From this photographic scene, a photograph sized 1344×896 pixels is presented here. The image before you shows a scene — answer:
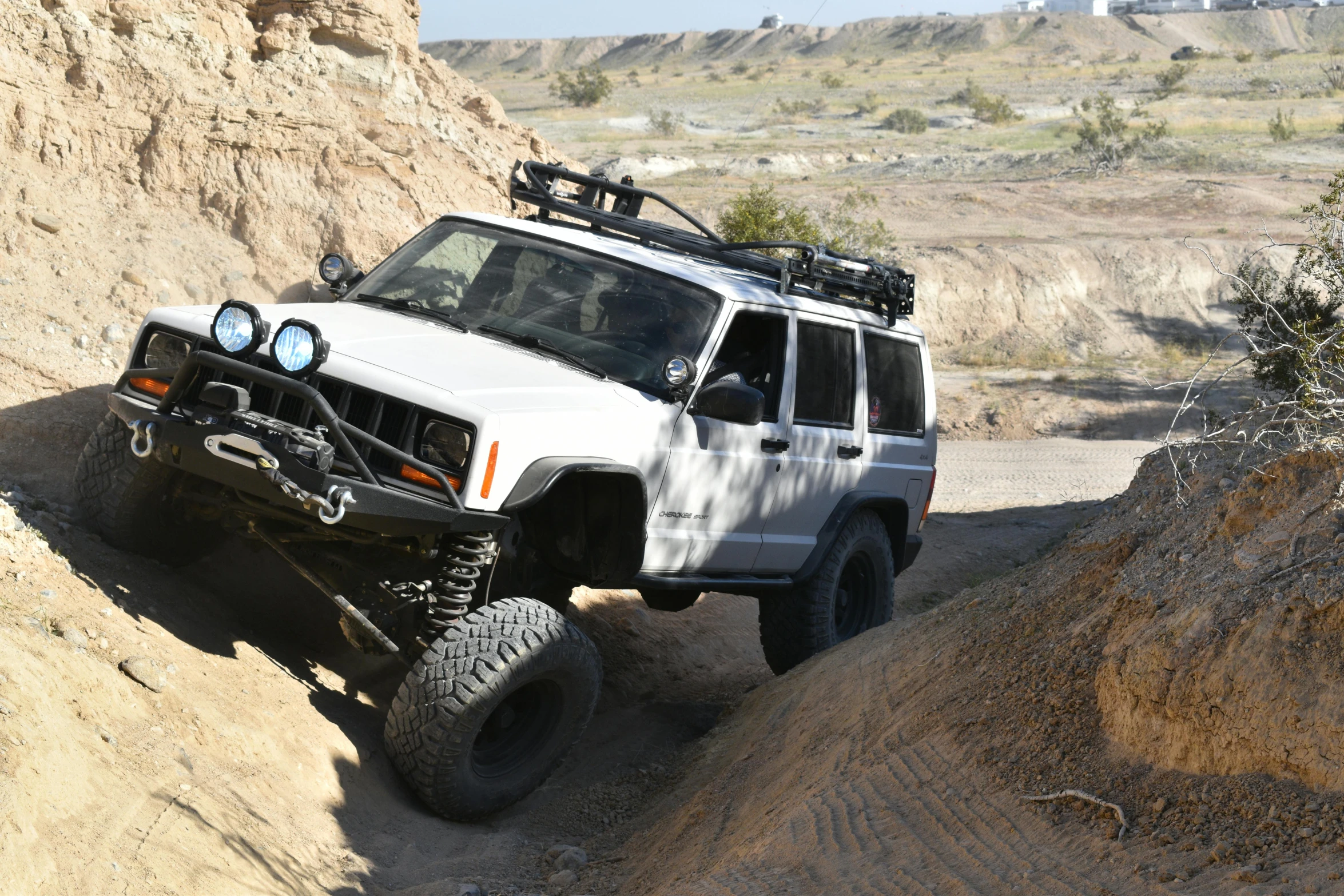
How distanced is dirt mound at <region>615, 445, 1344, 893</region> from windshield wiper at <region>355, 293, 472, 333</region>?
2347 mm

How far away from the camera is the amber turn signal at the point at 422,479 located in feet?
14.5

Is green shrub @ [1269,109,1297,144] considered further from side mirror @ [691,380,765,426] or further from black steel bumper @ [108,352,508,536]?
black steel bumper @ [108,352,508,536]

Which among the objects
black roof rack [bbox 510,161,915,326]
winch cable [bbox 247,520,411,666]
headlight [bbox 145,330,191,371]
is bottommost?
winch cable [bbox 247,520,411,666]

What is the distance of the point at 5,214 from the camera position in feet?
25.8

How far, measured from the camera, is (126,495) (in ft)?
17.5

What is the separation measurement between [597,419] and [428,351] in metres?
0.77

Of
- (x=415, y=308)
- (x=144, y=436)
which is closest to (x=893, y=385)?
(x=415, y=308)

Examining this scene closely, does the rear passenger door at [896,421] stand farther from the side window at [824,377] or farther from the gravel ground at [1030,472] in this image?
the gravel ground at [1030,472]

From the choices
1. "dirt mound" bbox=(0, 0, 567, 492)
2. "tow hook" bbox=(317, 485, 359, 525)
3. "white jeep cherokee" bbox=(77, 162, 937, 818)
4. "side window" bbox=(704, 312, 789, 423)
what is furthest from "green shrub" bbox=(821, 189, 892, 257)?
"tow hook" bbox=(317, 485, 359, 525)

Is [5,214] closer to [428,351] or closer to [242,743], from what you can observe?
[428,351]

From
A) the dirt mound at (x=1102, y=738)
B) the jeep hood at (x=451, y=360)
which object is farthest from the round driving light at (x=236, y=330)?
A: the dirt mound at (x=1102, y=738)

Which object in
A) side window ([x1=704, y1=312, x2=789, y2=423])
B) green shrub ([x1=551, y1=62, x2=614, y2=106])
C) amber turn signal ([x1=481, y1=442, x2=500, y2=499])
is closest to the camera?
amber turn signal ([x1=481, y1=442, x2=500, y2=499])

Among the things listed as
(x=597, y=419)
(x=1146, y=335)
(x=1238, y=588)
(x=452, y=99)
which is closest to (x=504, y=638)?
(x=597, y=419)

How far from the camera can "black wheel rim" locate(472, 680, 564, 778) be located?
499cm
